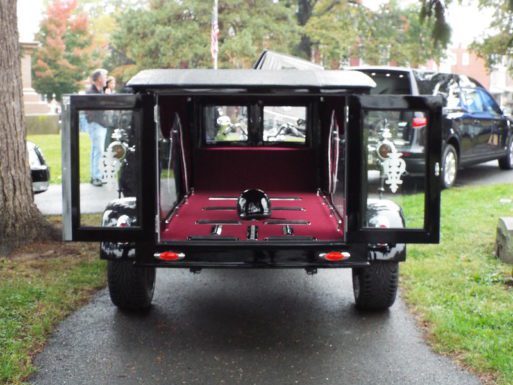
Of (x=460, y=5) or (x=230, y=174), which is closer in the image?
(x=460, y=5)

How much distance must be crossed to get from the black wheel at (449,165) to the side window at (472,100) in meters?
0.88

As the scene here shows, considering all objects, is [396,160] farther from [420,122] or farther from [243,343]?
[243,343]

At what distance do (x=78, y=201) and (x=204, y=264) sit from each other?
0.86 m

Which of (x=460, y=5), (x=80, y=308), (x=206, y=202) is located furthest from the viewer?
(x=206, y=202)

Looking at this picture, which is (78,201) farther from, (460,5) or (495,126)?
(495,126)

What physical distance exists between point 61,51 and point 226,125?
136ft

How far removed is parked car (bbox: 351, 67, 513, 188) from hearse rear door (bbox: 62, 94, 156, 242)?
555cm

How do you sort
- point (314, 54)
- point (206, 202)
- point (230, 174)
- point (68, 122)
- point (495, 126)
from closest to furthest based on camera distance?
1. point (68, 122)
2. point (206, 202)
3. point (230, 174)
4. point (495, 126)
5. point (314, 54)

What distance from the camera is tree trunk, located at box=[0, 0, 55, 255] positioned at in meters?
6.89

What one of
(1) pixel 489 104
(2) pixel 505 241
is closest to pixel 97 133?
(2) pixel 505 241

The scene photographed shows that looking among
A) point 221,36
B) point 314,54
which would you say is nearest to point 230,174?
point 221,36

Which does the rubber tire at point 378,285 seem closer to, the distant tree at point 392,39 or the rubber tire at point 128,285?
the rubber tire at point 128,285

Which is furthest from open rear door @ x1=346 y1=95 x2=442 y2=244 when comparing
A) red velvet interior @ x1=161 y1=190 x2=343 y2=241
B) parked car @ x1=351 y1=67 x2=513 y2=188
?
parked car @ x1=351 y1=67 x2=513 y2=188

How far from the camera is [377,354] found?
14.4ft
